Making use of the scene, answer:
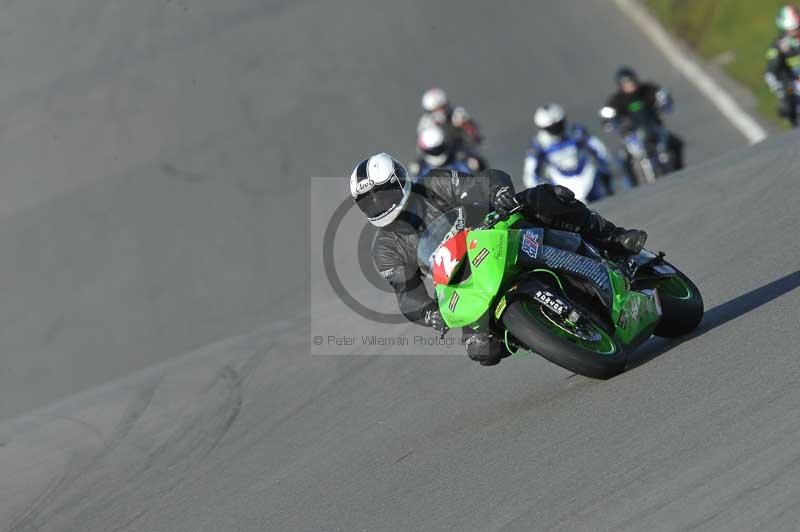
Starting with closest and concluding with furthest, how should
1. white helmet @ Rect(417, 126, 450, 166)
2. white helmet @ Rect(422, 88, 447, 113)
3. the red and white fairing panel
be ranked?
the red and white fairing panel → white helmet @ Rect(417, 126, 450, 166) → white helmet @ Rect(422, 88, 447, 113)

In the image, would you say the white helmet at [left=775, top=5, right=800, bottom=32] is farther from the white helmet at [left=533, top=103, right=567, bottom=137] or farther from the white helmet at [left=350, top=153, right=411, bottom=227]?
the white helmet at [left=350, top=153, right=411, bottom=227]

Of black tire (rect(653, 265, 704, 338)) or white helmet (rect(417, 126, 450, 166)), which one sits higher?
white helmet (rect(417, 126, 450, 166))

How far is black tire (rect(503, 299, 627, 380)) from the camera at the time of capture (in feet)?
18.2

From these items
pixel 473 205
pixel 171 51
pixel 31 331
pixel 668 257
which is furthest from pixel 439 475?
pixel 171 51

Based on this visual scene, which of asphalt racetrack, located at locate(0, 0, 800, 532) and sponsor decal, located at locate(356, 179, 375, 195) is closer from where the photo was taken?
asphalt racetrack, located at locate(0, 0, 800, 532)

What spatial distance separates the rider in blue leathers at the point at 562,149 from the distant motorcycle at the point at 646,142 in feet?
4.62

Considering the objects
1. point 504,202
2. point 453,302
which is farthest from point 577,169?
point 453,302

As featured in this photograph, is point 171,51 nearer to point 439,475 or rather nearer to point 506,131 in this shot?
point 506,131

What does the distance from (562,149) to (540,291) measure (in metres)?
8.87

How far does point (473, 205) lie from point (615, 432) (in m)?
1.65

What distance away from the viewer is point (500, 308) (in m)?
5.72

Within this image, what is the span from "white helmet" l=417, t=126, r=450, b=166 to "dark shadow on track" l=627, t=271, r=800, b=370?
7.78 metres

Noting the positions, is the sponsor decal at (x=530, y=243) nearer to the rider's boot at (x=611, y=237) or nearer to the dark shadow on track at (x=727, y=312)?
the rider's boot at (x=611, y=237)

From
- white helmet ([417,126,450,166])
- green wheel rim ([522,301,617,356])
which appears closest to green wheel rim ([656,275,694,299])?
green wheel rim ([522,301,617,356])
